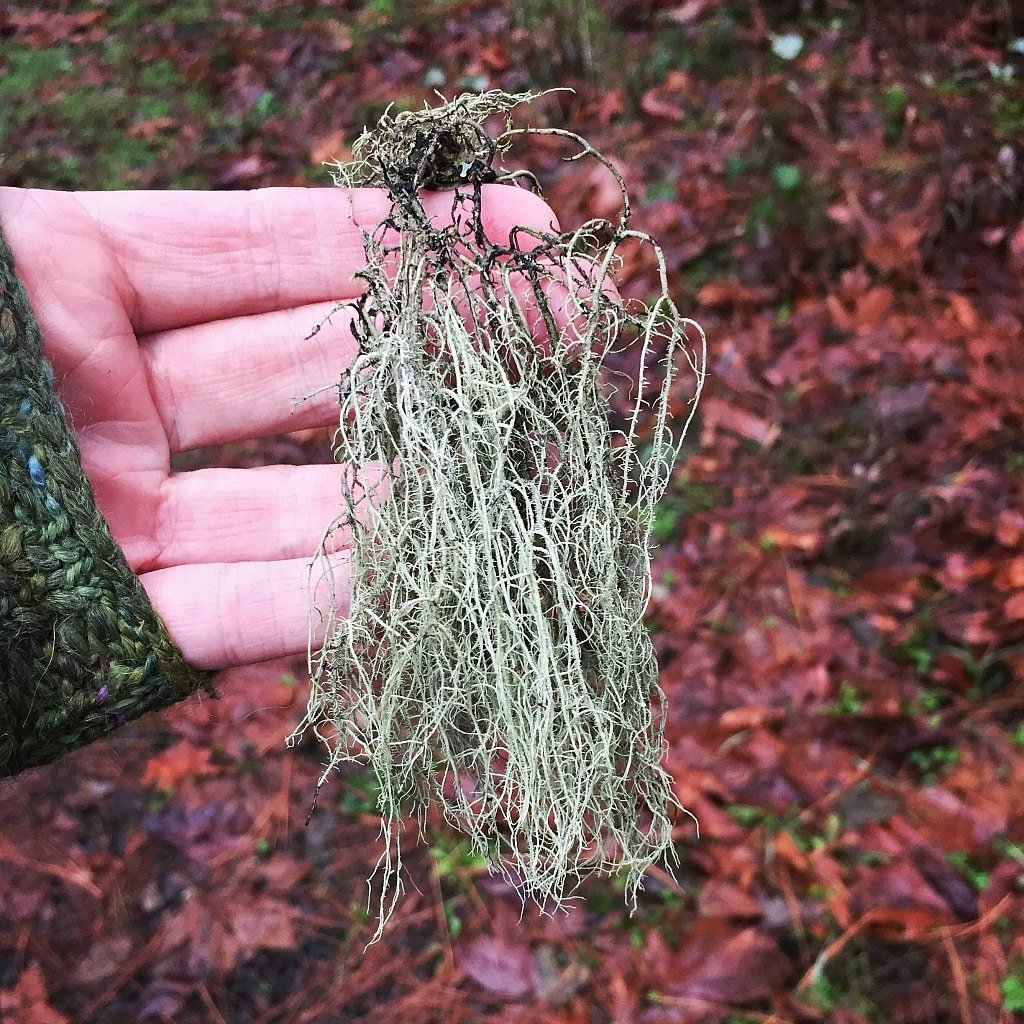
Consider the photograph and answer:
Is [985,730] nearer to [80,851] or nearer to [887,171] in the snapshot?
[887,171]

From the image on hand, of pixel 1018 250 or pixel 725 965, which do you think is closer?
pixel 725 965

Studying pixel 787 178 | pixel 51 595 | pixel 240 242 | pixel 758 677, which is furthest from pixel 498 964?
pixel 787 178

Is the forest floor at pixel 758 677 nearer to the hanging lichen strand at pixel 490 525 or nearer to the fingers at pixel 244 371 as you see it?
the hanging lichen strand at pixel 490 525

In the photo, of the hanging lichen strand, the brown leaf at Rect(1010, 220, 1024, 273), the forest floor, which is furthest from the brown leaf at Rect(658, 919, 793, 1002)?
the brown leaf at Rect(1010, 220, 1024, 273)

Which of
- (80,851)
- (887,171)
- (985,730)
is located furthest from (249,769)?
(887,171)

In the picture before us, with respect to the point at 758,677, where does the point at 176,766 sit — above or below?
below

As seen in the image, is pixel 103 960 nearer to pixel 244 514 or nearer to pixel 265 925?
pixel 265 925

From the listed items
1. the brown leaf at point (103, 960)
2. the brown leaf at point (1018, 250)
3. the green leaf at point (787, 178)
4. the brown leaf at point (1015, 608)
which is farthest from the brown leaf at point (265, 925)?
the brown leaf at point (1018, 250)
